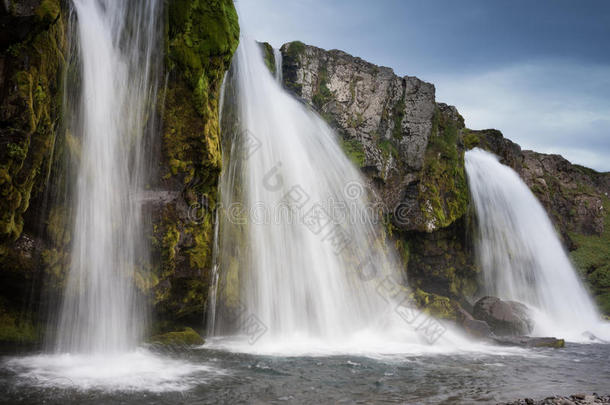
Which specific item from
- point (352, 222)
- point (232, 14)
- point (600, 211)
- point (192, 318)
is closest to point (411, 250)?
point (352, 222)

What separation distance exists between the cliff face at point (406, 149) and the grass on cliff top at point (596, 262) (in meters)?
15.1

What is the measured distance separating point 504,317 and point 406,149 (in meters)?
7.92

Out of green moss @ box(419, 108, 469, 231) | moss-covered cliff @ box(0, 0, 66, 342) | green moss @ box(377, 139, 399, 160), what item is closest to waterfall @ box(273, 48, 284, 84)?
green moss @ box(377, 139, 399, 160)

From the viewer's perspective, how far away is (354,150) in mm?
18500

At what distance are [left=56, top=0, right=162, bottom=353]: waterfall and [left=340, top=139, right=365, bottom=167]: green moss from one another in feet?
32.6

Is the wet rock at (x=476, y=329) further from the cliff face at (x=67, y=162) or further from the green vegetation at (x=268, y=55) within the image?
the green vegetation at (x=268, y=55)

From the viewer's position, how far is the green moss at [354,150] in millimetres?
18141

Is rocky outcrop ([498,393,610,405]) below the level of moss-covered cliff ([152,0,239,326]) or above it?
below

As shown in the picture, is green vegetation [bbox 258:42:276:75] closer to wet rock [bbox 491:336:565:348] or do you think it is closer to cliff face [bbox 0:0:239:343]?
cliff face [bbox 0:0:239:343]

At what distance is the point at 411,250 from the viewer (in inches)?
816

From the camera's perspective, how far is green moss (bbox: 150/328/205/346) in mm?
9834

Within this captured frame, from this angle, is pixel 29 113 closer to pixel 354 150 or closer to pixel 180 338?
pixel 180 338

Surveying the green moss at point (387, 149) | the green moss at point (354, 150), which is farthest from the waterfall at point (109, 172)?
the green moss at point (387, 149)

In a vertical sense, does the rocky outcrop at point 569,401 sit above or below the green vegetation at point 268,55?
below
